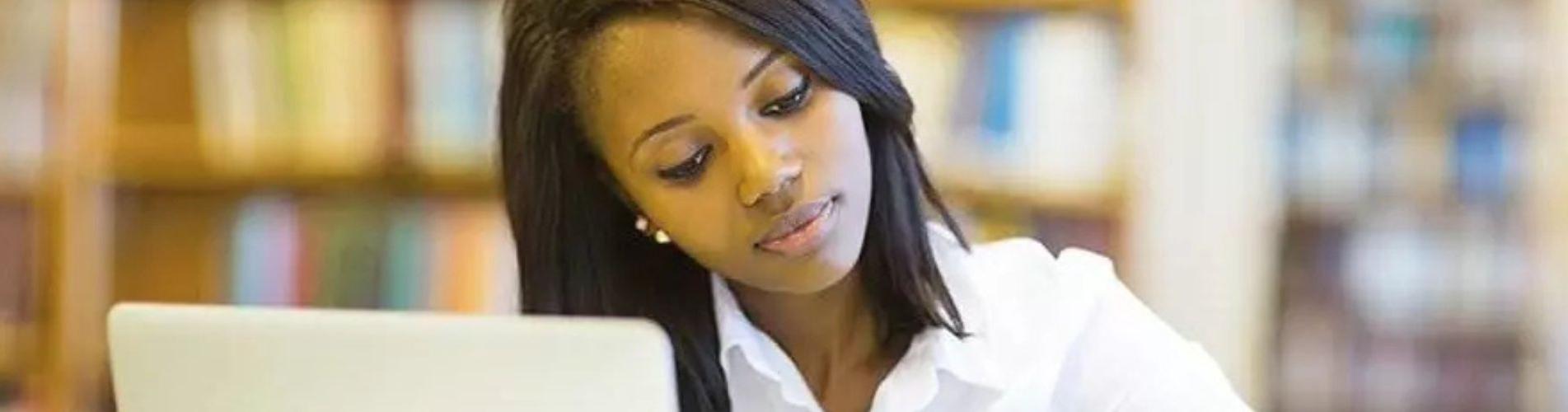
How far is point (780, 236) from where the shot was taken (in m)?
1.07

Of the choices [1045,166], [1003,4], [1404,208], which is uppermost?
[1003,4]

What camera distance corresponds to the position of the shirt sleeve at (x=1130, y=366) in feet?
3.79

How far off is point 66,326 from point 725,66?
77.3 inches

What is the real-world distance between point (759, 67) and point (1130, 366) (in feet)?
0.95

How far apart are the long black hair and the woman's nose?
48mm

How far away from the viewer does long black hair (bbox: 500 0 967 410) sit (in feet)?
3.51

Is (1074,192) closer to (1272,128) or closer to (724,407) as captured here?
(1272,128)

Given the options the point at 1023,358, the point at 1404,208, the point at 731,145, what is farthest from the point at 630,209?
the point at 1404,208

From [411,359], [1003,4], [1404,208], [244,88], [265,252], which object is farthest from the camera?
[1404,208]

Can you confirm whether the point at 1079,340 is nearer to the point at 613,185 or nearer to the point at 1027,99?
the point at 613,185

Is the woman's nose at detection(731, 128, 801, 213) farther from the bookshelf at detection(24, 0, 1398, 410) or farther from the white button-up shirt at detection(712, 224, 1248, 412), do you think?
the bookshelf at detection(24, 0, 1398, 410)

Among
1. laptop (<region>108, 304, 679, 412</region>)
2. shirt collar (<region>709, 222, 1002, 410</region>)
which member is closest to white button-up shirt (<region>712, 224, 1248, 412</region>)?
shirt collar (<region>709, 222, 1002, 410</region>)

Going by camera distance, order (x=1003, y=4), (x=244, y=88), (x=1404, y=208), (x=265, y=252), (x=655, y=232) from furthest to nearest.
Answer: (x=1404, y=208) < (x=265, y=252) < (x=244, y=88) < (x=1003, y=4) < (x=655, y=232)

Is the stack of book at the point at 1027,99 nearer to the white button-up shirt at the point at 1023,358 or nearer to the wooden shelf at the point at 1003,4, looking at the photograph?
the wooden shelf at the point at 1003,4
